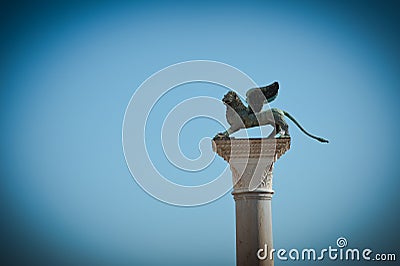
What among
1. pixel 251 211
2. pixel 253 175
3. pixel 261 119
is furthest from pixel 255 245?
pixel 261 119

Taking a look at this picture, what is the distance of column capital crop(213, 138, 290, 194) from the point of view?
7121 mm

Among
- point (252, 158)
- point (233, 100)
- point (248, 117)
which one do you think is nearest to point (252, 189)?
point (252, 158)

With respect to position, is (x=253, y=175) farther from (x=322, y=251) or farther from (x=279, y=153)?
(x=322, y=251)

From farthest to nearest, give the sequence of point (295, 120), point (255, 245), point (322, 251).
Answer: point (322, 251) → point (295, 120) → point (255, 245)

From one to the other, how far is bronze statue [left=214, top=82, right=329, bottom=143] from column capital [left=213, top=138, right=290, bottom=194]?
158 millimetres

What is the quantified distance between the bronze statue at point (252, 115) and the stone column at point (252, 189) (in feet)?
0.72

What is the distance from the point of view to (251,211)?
Answer: 7047mm

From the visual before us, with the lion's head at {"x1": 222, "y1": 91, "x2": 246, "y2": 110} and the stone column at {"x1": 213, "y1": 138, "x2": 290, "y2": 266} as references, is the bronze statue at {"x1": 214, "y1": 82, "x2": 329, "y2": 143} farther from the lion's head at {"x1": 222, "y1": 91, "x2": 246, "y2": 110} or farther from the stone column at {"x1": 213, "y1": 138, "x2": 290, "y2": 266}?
the stone column at {"x1": 213, "y1": 138, "x2": 290, "y2": 266}

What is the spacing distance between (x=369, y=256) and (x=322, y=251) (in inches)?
85.6

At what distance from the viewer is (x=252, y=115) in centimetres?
740

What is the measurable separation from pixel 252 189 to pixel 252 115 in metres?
1.20

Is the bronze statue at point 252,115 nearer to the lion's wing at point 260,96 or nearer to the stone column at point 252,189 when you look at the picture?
the lion's wing at point 260,96

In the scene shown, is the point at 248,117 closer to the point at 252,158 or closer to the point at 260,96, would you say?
the point at 260,96

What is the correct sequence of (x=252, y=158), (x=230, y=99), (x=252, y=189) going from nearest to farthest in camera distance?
1. (x=252, y=189)
2. (x=252, y=158)
3. (x=230, y=99)
